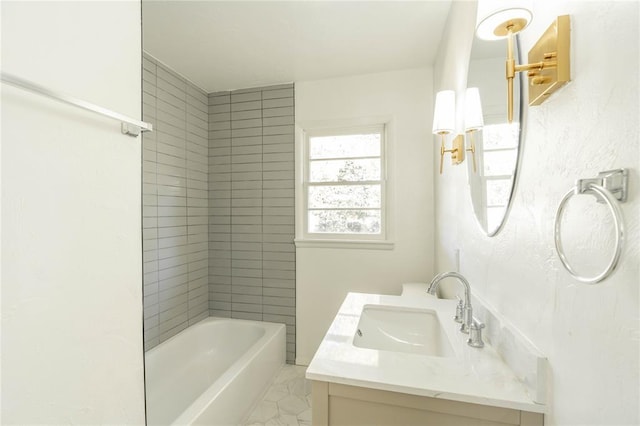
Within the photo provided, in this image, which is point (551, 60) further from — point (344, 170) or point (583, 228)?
point (344, 170)

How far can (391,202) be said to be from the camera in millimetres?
2379

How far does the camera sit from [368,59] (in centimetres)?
219

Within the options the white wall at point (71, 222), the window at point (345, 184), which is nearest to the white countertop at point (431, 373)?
the white wall at point (71, 222)

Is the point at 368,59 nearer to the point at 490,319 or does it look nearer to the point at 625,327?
the point at 490,319

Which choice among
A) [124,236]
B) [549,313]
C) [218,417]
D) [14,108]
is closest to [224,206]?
[218,417]

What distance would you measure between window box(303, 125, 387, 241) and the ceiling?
1.81 ft

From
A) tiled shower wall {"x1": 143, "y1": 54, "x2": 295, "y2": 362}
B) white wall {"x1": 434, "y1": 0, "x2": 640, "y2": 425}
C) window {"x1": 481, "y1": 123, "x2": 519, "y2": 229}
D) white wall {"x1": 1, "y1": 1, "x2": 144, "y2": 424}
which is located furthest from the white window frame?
white wall {"x1": 1, "y1": 1, "x2": 144, "y2": 424}

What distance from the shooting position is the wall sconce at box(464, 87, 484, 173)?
109 centimetres

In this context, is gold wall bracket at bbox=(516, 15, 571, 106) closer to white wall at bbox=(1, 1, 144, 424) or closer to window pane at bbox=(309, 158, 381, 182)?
white wall at bbox=(1, 1, 144, 424)

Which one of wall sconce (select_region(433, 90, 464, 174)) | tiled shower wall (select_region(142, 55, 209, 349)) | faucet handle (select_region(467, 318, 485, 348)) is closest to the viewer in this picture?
faucet handle (select_region(467, 318, 485, 348))

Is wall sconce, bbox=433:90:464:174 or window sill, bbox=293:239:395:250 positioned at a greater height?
wall sconce, bbox=433:90:464:174

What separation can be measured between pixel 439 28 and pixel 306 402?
2723mm

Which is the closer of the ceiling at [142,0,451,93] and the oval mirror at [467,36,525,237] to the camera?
the oval mirror at [467,36,525,237]

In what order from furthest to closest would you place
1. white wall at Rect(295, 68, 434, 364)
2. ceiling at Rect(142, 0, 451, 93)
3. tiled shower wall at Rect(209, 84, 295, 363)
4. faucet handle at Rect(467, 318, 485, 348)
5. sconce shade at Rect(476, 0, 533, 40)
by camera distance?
tiled shower wall at Rect(209, 84, 295, 363), white wall at Rect(295, 68, 434, 364), ceiling at Rect(142, 0, 451, 93), faucet handle at Rect(467, 318, 485, 348), sconce shade at Rect(476, 0, 533, 40)
